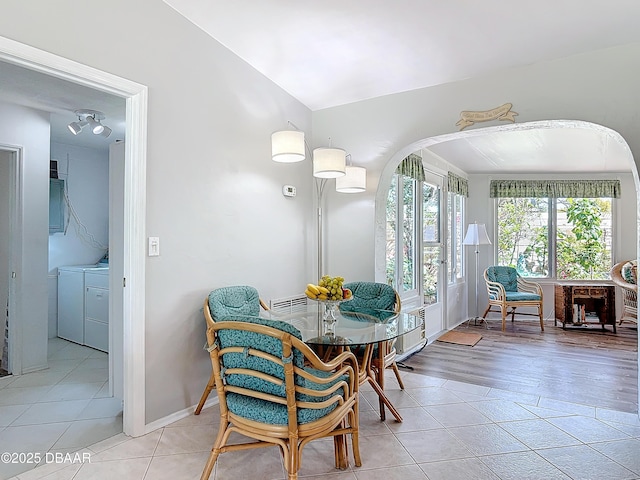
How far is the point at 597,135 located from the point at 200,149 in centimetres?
418

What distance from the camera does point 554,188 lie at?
21.2 feet

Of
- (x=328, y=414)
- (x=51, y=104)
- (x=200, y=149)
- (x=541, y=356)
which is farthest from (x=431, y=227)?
(x=51, y=104)

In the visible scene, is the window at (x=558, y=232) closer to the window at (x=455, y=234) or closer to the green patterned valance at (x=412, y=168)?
the window at (x=455, y=234)

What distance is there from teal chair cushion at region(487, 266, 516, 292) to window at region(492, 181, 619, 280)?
0.45m

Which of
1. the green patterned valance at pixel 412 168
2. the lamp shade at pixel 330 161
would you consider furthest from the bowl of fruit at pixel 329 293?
the green patterned valance at pixel 412 168

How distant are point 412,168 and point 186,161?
2.61 m

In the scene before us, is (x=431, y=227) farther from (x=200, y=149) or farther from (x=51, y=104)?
(x=51, y=104)

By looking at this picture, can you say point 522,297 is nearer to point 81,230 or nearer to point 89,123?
point 89,123

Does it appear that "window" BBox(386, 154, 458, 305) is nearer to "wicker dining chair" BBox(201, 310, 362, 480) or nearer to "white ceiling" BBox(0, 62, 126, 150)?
"wicker dining chair" BBox(201, 310, 362, 480)

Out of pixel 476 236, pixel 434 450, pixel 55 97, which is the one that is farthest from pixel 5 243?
pixel 476 236

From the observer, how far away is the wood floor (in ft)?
10.5

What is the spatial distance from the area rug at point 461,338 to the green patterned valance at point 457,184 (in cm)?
200

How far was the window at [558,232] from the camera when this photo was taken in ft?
21.0

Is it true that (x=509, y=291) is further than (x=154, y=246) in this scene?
Yes
